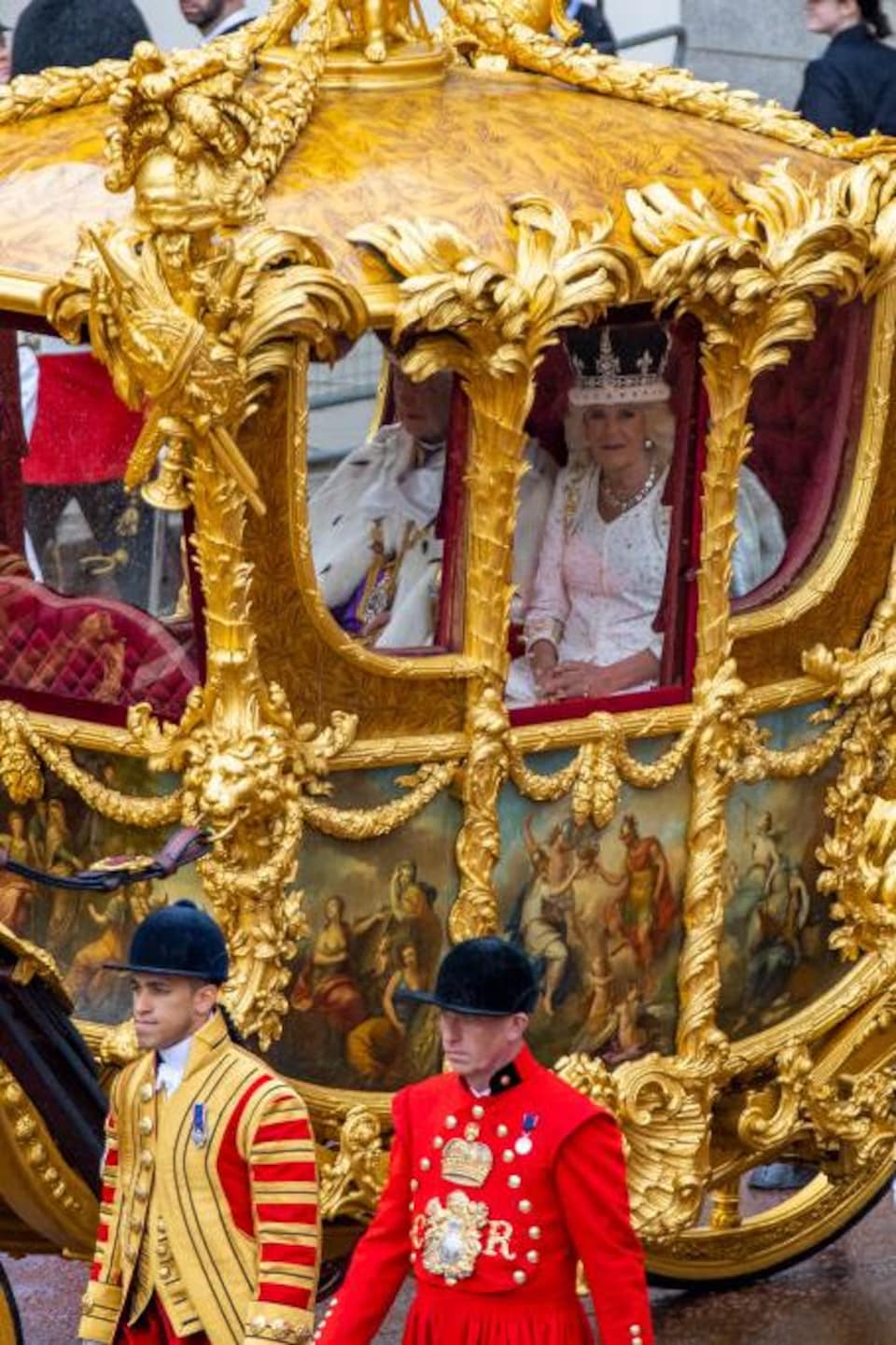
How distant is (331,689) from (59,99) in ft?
4.34

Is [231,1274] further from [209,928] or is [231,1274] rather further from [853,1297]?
[853,1297]

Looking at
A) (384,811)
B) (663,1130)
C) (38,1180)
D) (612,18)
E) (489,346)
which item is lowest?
(612,18)

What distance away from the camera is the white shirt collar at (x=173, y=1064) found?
6508 millimetres

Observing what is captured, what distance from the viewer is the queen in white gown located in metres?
8.00

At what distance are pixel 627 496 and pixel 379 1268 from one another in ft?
6.80

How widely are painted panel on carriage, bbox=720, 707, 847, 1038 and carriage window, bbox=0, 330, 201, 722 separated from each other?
1208mm

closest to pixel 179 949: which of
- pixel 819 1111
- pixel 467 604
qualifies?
pixel 467 604

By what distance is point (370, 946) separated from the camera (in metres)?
7.64

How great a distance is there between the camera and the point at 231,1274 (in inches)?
257

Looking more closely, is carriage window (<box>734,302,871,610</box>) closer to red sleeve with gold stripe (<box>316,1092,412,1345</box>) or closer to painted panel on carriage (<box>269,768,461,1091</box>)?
painted panel on carriage (<box>269,768,461,1091</box>)

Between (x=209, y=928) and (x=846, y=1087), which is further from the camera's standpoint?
(x=846, y=1087)

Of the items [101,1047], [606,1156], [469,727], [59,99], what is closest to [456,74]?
[59,99]

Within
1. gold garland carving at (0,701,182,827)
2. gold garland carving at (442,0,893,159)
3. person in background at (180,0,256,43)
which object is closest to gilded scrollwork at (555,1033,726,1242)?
gold garland carving at (0,701,182,827)

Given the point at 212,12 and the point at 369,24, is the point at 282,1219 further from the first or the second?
the point at 212,12
